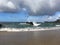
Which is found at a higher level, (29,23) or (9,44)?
(29,23)

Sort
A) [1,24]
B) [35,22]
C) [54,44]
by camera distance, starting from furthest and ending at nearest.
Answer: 1. [35,22]
2. [1,24]
3. [54,44]

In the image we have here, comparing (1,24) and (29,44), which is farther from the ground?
(1,24)

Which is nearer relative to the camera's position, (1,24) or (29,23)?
(1,24)

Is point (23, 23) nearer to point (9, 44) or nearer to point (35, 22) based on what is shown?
point (35, 22)

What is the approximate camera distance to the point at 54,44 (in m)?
4.60

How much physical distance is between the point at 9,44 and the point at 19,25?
38.2ft

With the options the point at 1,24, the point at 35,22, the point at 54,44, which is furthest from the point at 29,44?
the point at 35,22

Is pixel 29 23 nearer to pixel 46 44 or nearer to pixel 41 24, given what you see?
pixel 41 24

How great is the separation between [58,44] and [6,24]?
10760mm

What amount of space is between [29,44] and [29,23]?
11.1 metres

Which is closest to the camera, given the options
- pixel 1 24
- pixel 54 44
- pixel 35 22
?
pixel 54 44

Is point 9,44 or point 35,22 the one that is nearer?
point 9,44

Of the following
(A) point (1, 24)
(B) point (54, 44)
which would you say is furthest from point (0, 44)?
(A) point (1, 24)

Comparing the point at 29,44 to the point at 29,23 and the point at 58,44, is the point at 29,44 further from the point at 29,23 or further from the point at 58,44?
the point at 29,23
